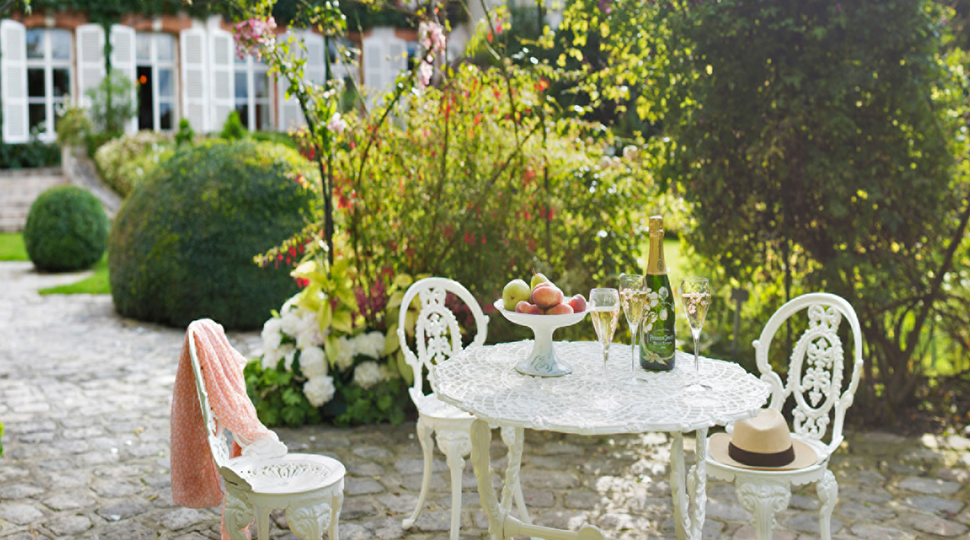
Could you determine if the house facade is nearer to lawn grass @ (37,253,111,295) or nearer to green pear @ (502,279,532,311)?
lawn grass @ (37,253,111,295)

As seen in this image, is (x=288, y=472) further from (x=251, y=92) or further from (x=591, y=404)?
(x=251, y=92)

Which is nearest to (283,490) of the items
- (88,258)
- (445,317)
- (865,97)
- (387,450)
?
(445,317)

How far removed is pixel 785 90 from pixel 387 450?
8.68ft

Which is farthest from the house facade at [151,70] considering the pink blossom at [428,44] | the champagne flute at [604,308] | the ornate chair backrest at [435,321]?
the champagne flute at [604,308]

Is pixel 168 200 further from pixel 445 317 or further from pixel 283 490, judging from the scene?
pixel 283 490

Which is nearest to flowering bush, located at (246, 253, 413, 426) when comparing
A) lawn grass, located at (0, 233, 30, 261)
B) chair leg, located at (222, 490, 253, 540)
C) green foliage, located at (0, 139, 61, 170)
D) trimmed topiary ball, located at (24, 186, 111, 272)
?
chair leg, located at (222, 490, 253, 540)

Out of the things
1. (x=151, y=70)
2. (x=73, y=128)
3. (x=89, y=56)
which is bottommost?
(x=73, y=128)

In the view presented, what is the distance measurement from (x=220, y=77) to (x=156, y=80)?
4.30ft

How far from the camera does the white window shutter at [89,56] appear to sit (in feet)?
55.9

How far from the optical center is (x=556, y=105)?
4.59m

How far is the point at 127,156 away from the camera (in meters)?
15.0

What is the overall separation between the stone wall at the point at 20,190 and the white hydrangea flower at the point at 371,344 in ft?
34.4

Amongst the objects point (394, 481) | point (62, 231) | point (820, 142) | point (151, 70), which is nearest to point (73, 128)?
point (151, 70)

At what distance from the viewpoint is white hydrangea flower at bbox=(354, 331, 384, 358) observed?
446 centimetres
